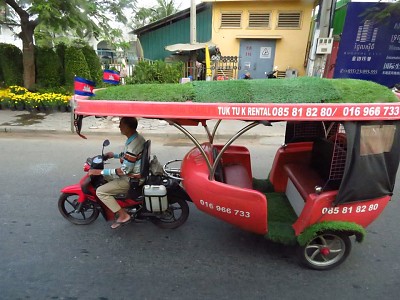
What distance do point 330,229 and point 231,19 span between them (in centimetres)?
1290

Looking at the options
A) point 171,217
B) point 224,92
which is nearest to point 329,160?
point 224,92

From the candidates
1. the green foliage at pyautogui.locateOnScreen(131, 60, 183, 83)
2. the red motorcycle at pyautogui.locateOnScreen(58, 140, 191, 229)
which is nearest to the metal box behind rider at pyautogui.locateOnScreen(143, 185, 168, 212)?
the red motorcycle at pyautogui.locateOnScreen(58, 140, 191, 229)

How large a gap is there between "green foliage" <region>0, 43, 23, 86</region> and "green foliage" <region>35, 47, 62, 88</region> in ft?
2.08

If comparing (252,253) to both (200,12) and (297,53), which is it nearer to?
(297,53)

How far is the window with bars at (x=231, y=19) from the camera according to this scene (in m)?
13.2

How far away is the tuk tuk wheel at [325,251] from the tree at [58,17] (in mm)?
7614

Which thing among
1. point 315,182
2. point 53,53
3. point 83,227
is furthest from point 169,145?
point 53,53

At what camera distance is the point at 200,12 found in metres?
13.9

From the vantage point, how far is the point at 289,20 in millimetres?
13086

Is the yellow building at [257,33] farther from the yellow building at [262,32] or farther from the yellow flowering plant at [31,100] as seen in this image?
the yellow flowering plant at [31,100]

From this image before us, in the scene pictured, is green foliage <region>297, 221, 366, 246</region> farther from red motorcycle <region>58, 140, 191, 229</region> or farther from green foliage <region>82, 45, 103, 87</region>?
green foliage <region>82, 45, 103, 87</region>

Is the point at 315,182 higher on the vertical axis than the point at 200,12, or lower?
lower

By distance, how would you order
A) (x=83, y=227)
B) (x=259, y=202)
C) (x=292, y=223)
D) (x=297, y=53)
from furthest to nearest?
(x=297, y=53) < (x=83, y=227) < (x=292, y=223) < (x=259, y=202)

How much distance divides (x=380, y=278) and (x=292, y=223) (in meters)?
0.85
